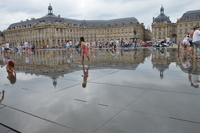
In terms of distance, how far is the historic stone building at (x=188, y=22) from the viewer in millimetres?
85500

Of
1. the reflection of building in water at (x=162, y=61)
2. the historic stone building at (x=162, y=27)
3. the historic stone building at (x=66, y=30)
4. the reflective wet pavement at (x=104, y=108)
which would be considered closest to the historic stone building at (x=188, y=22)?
the historic stone building at (x=162, y=27)

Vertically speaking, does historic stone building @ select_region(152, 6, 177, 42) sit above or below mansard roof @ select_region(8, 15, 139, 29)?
below

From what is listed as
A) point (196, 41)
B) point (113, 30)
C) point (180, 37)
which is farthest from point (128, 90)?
point (113, 30)

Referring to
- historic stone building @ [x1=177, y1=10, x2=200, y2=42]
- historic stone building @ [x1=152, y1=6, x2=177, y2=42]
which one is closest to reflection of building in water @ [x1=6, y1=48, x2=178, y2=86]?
historic stone building @ [x1=177, y1=10, x2=200, y2=42]

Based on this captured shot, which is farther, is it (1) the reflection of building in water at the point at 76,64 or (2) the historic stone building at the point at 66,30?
(2) the historic stone building at the point at 66,30

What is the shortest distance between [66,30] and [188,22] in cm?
6406

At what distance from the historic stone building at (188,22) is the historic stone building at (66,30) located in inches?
904

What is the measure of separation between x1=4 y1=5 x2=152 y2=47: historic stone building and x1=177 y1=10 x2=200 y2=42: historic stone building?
2296 centimetres

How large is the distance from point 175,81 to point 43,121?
3.55 meters

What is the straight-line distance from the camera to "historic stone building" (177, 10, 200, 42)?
8550cm

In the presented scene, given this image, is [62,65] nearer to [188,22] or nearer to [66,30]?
[188,22]

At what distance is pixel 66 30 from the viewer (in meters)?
102

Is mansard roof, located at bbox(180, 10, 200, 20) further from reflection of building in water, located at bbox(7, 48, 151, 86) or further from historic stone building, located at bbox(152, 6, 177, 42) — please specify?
reflection of building in water, located at bbox(7, 48, 151, 86)

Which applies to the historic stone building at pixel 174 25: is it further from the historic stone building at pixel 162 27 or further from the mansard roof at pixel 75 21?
the mansard roof at pixel 75 21
